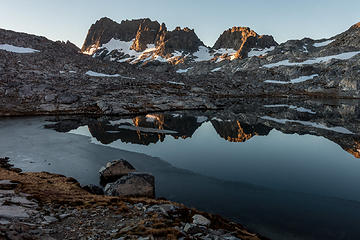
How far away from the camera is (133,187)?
20344 mm

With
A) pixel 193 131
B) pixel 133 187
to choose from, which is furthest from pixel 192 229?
pixel 193 131

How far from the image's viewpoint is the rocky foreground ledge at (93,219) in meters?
11.5

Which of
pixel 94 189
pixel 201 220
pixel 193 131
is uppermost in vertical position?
pixel 193 131

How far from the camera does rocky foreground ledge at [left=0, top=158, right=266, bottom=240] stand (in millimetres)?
11547

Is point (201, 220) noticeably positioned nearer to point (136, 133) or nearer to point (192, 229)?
point (192, 229)

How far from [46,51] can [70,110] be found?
7938cm

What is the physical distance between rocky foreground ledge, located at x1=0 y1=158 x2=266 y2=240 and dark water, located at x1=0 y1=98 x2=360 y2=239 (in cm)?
381

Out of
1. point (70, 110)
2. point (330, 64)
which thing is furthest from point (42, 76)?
point (330, 64)

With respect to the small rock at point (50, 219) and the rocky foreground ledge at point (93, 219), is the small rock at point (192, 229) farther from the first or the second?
the small rock at point (50, 219)

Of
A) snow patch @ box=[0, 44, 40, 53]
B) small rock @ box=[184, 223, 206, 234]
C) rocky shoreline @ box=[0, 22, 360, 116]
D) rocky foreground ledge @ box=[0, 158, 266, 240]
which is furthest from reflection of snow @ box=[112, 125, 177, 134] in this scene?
snow patch @ box=[0, 44, 40, 53]

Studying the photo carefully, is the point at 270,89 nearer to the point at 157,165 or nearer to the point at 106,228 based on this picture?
the point at 157,165

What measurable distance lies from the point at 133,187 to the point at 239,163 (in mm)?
14737

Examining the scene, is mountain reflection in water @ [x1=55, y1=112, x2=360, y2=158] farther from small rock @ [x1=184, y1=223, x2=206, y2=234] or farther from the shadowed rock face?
small rock @ [x1=184, y1=223, x2=206, y2=234]

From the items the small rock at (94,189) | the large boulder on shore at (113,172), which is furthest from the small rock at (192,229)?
the large boulder on shore at (113,172)
